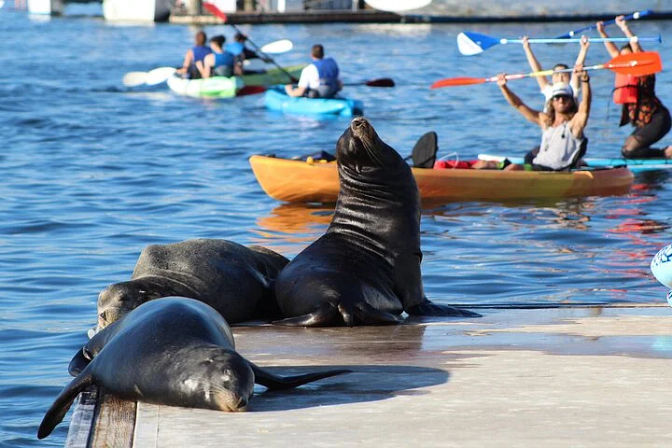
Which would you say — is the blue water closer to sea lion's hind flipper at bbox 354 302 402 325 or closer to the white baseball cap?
the white baseball cap

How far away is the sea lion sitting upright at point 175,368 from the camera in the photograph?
13.8ft

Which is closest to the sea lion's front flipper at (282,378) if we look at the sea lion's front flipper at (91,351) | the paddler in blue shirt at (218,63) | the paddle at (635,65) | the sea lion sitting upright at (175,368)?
the sea lion sitting upright at (175,368)

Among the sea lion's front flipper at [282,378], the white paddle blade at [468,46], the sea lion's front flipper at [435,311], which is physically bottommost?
the sea lion's front flipper at [435,311]

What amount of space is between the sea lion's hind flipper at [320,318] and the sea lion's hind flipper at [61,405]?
161cm

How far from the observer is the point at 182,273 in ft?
20.1

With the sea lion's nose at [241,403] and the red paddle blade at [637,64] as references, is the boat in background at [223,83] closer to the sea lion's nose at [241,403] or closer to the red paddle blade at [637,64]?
the red paddle blade at [637,64]

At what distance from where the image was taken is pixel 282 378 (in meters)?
4.52

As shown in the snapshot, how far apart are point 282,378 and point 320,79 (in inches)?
693

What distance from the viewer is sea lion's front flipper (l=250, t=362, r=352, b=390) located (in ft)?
14.5

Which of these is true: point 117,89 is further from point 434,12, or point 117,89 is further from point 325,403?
point 434,12

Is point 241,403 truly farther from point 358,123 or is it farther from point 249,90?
point 249,90

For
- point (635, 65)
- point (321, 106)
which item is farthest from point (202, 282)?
point (321, 106)

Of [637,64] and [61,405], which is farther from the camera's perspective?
[637,64]

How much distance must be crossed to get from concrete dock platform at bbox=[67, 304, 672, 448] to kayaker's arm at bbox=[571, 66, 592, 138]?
6994mm
